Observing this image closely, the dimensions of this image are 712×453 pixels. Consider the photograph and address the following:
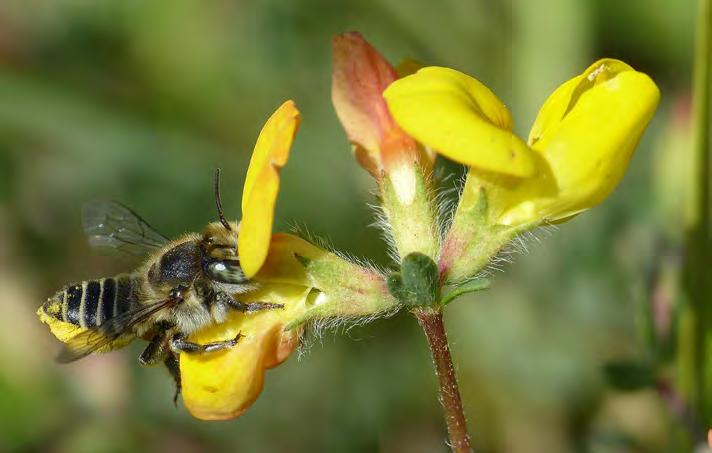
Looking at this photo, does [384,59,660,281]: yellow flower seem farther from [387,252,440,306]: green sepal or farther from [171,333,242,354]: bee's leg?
[171,333,242,354]: bee's leg

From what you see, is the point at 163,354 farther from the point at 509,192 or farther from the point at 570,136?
the point at 570,136

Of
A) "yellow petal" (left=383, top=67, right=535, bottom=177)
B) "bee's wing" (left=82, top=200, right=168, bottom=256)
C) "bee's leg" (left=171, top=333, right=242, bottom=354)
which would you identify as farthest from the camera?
"bee's wing" (left=82, top=200, right=168, bottom=256)

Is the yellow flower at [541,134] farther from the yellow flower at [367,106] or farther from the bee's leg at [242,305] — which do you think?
the bee's leg at [242,305]

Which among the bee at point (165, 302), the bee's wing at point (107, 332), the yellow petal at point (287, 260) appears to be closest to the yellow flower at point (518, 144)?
the yellow petal at point (287, 260)

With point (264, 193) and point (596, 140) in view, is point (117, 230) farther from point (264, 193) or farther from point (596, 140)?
point (596, 140)

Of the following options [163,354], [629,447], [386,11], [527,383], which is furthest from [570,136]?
[386,11]

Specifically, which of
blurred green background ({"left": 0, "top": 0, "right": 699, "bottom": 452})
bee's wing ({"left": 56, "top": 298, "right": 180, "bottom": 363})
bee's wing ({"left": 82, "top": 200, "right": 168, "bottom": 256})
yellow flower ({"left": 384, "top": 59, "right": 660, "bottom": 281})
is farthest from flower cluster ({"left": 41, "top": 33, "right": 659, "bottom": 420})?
blurred green background ({"left": 0, "top": 0, "right": 699, "bottom": 452})
